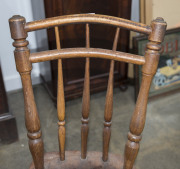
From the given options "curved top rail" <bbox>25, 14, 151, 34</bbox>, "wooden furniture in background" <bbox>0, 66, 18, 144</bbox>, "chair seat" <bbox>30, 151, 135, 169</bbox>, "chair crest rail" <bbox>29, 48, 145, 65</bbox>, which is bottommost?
"wooden furniture in background" <bbox>0, 66, 18, 144</bbox>

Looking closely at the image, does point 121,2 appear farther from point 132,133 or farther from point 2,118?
point 132,133

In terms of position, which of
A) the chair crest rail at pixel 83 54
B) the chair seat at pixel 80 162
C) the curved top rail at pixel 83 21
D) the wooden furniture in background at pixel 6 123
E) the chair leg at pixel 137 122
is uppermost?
the curved top rail at pixel 83 21

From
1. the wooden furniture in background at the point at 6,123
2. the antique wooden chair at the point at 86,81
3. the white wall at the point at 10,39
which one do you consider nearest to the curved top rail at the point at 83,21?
the antique wooden chair at the point at 86,81

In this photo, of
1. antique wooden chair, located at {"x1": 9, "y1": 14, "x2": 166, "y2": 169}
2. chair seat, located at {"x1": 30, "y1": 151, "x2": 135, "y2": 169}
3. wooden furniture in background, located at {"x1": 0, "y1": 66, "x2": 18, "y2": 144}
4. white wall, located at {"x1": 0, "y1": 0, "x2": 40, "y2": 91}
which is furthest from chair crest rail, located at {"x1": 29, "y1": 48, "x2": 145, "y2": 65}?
white wall, located at {"x1": 0, "y1": 0, "x2": 40, "y2": 91}

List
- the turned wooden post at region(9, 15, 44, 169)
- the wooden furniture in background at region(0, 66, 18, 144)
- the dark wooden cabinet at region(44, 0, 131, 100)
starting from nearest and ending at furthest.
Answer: the turned wooden post at region(9, 15, 44, 169), the wooden furniture in background at region(0, 66, 18, 144), the dark wooden cabinet at region(44, 0, 131, 100)

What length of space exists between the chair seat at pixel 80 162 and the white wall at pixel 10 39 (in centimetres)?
148

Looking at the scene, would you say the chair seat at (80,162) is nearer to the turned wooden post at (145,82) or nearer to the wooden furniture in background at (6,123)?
the turned wooden post at (145,82)

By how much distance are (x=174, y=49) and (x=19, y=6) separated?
1.30 meters

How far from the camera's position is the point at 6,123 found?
5.77 ft

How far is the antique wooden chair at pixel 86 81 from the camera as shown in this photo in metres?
0.76

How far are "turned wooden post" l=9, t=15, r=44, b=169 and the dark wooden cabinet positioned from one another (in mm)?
1071

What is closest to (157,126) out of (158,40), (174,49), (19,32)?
(174,49)

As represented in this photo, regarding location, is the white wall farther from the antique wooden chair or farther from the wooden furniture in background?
the antique wooden chair

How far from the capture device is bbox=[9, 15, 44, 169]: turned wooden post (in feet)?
2.42
